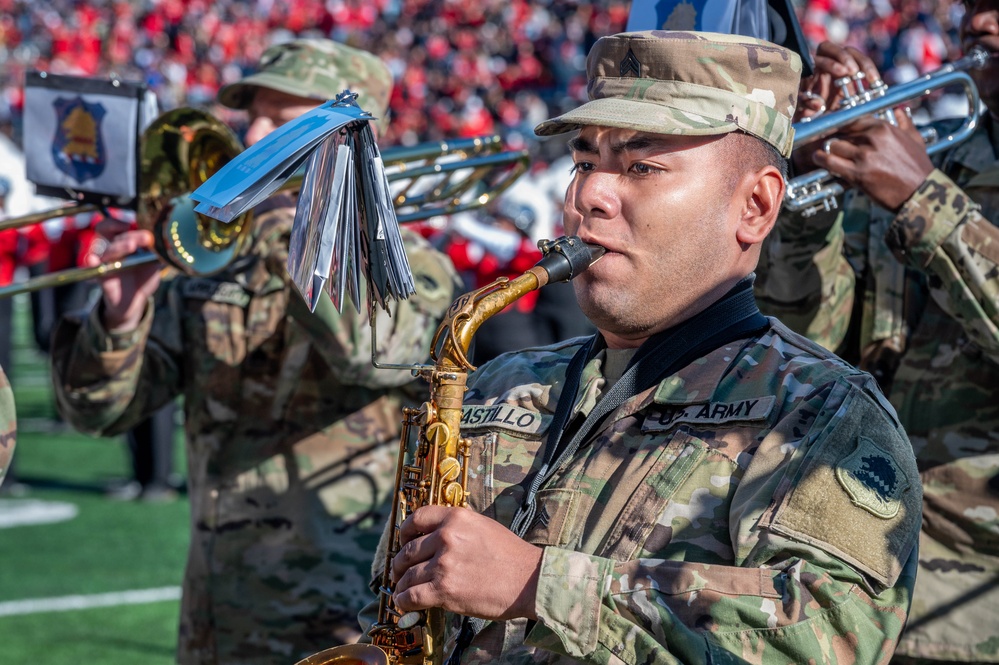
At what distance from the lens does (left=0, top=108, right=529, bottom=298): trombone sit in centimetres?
389

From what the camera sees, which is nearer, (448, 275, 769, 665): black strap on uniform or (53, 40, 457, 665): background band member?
(448, 275, 769, 665): black strap on uniform

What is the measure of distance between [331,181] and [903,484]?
108 centimetres

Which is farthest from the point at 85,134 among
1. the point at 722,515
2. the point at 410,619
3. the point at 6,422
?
the point at 722,515

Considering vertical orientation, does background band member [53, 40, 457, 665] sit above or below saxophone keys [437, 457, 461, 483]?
below

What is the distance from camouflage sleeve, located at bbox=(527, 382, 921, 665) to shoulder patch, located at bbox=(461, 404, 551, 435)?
0.48m

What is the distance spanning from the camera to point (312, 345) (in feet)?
13.3

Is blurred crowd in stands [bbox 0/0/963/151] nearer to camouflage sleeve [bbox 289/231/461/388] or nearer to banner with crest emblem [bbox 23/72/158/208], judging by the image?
camouflage sleeve [bbox 289/231/461/388]

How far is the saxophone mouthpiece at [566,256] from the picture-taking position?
2230mm

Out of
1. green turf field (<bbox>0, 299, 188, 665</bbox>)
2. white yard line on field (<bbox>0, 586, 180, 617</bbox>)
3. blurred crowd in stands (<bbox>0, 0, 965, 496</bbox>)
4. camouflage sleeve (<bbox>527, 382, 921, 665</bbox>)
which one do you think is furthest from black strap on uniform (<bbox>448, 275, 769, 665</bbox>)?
blurred crowd in stands (<bbox>0, 0, 965, 496</bbox>)

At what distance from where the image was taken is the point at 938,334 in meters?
3.37

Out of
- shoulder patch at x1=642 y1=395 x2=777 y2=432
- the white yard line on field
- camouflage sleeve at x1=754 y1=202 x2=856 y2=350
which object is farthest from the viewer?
the white yard line on field

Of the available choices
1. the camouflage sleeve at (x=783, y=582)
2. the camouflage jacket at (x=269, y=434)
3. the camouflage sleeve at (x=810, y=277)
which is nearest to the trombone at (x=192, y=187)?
the camouflage jacket at (x=269, y=434)

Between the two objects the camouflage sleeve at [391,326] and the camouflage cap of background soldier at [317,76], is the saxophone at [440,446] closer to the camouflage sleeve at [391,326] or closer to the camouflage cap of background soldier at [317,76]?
the camouflage sleeve at [391,326]

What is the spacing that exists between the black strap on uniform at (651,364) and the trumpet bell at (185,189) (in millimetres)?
1841
